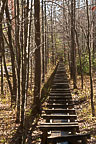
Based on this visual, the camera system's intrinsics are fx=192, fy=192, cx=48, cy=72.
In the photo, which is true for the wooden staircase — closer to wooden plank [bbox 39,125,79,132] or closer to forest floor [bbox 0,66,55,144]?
wooden plank [bbox 39,125,79,132]

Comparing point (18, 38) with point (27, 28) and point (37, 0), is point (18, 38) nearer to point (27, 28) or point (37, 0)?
point (27, 28)

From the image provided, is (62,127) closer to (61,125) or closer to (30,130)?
(61,125)

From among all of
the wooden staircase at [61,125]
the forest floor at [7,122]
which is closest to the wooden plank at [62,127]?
the wooden staircase at [61,125]

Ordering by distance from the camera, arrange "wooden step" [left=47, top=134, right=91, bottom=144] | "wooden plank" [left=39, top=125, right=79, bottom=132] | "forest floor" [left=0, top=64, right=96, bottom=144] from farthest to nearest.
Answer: "forest floor" [left=0, top=64, right=96, bottom=144] < "wooden plank" [left=39, top=125, right=79, bottom=132] < "wooden step" [left=47, top=134, right=91, bottom=144]

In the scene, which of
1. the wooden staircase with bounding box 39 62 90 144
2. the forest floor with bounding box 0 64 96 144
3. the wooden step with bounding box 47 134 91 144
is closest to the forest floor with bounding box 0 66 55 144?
the forest floor with bounding box 0 64 96 144

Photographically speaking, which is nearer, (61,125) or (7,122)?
(61,125)

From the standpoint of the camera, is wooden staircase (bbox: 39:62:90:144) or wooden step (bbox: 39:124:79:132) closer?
wooden staircase (bbox: 39:62:90:144)

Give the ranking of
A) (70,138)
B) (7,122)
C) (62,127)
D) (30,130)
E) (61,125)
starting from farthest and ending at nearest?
1. (7,122)
2. (30,130)
3. (61,125)
4. (62,127)
5. (70,138)

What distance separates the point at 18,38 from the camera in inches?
309

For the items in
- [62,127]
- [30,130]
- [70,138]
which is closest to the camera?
[70,138]

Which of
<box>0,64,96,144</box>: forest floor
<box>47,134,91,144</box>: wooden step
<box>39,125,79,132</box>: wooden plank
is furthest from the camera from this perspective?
<box>0,64,96,144</box>: forest floor

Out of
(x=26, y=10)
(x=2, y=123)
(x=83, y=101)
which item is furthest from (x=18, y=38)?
(x=83, y=101)

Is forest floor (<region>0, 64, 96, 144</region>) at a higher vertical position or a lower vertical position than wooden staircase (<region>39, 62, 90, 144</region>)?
lower

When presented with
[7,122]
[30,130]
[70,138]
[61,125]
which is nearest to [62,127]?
[61,125]
